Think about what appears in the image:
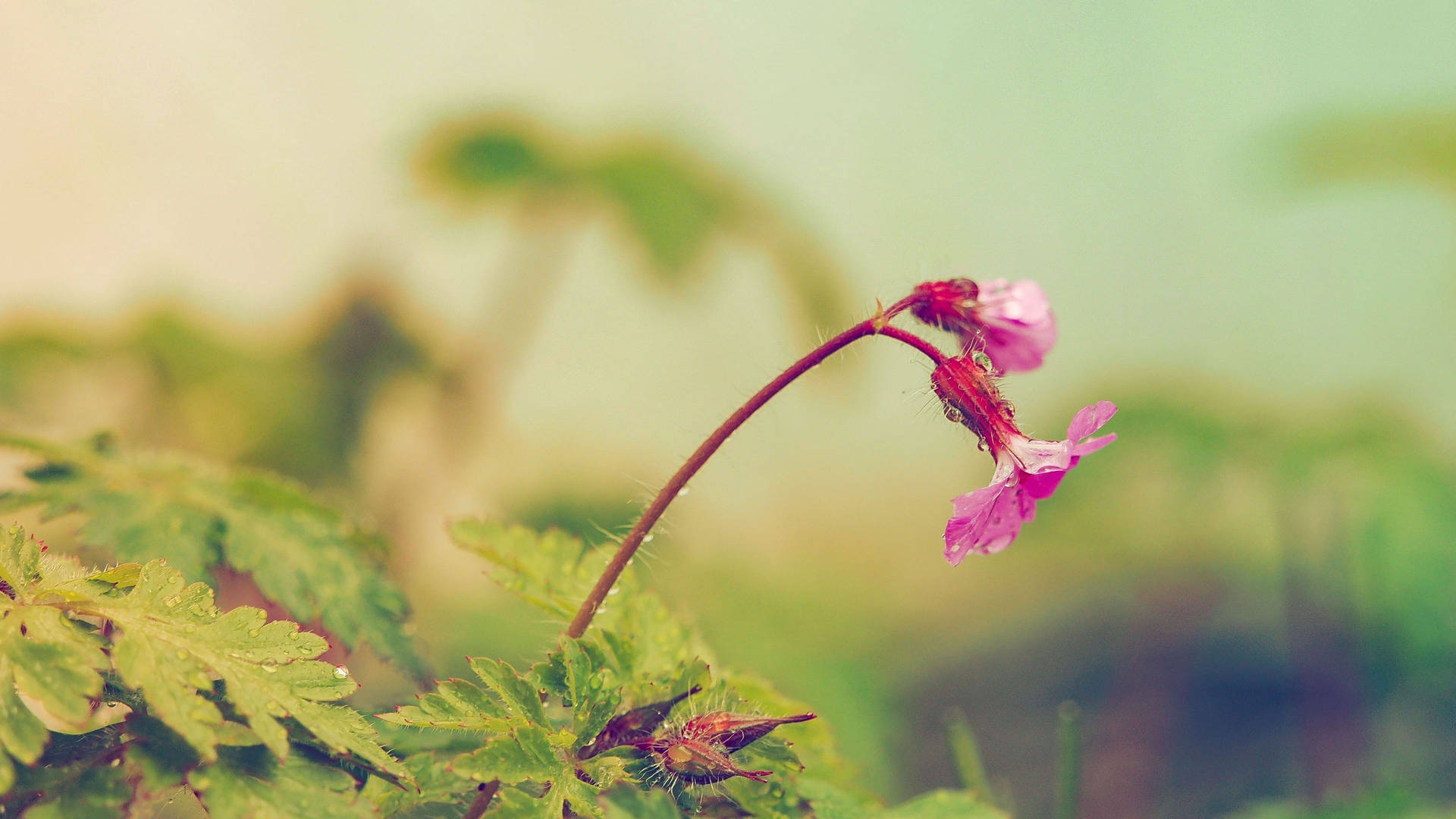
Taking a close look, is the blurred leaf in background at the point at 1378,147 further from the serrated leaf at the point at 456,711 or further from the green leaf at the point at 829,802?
the serrated leaf at the point at 456,711

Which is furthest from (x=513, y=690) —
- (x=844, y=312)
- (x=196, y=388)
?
(x=196, y=388)

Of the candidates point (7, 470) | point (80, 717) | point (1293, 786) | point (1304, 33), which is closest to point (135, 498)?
point (80, 717)

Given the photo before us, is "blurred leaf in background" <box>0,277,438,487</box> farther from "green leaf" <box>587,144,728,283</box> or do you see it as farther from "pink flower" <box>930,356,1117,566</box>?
"pink flower" <box>930,356,1117,566</box>

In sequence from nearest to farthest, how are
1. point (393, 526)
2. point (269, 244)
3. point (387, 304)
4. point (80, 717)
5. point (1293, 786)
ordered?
point (80, 717) → point (393, 526) → point (387, 304) → point (1293, 786) → point (269, 244)

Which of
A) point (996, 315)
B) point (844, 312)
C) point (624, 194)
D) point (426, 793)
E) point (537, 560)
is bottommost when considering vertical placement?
point (426, 793)

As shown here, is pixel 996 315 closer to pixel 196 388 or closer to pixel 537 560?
pixel 537 560

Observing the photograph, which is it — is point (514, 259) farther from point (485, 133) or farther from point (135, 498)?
point (135, 498)
